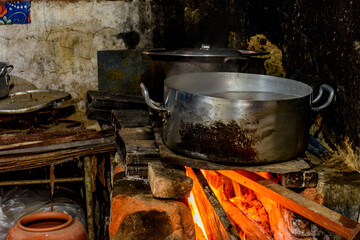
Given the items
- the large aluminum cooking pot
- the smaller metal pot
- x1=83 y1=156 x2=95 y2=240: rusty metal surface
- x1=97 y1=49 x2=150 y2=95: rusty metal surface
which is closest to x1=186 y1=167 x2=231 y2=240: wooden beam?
the large aluminum cooking pot

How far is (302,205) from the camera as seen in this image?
73.4 inches

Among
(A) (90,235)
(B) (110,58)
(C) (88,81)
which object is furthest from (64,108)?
(A) (90,235)

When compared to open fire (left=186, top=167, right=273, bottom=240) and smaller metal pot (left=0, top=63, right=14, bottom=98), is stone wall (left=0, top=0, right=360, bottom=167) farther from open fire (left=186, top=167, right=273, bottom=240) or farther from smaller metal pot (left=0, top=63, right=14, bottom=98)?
open fire (left=186, top=167, right=273, bottom=240)

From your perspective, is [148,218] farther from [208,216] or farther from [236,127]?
[236,127]

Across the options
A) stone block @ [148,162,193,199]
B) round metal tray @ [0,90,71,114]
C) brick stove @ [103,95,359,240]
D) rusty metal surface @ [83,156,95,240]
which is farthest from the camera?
round metal tray @ [0,90,71,114]

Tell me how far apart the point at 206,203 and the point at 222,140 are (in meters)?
0.41

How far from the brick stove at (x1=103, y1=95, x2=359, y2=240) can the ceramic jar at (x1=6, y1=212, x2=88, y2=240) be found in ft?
2.92

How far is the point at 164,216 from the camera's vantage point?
2.03m

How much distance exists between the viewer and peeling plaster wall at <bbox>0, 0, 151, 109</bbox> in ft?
16.0

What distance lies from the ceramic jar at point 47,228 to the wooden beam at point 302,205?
149 cm

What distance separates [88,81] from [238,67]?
9.08 feet

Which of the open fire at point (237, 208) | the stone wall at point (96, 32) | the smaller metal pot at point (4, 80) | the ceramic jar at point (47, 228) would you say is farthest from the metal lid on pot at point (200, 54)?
the smaller metal pot at point (4, 80)

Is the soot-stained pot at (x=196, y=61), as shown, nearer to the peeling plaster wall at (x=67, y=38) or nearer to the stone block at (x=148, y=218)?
the stone block at (x=148, y=218)

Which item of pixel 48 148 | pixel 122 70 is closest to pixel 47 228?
pixel 48 148
